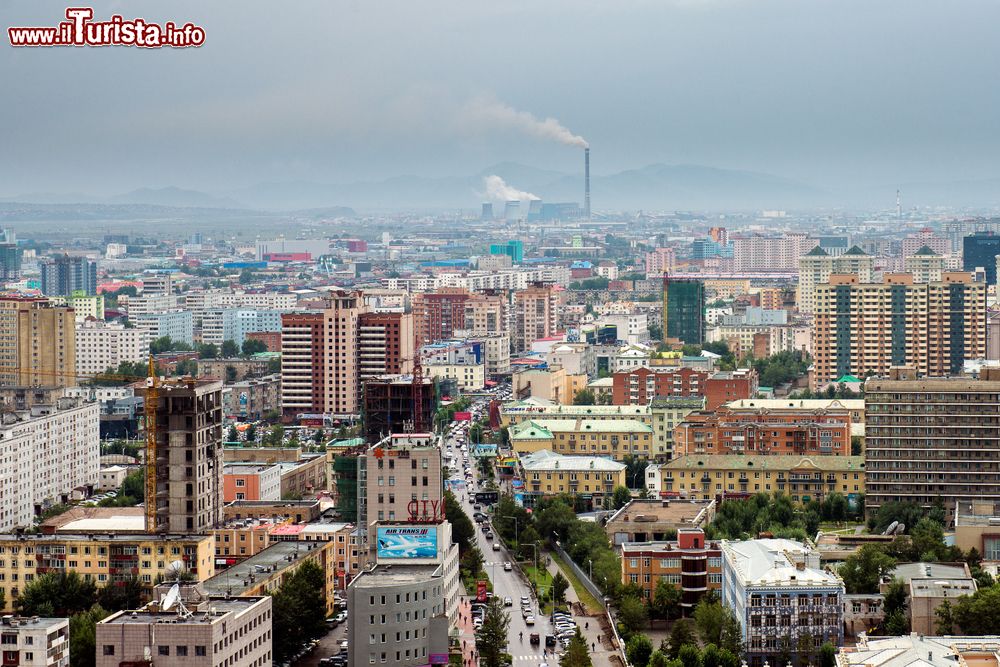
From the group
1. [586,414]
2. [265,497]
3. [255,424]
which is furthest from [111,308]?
[265,497]

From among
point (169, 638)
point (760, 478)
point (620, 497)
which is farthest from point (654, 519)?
point (169, 638)

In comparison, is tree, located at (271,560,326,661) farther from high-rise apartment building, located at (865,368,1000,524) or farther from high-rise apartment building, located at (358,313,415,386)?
high-rise apartment building, located at (358,313,415,386)

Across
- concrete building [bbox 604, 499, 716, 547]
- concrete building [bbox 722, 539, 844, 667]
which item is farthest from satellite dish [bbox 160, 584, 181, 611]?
concrete building [bbox 604, 499, 716, 547]

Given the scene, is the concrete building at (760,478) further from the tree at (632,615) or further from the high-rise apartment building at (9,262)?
the high-rise apartment building at (9,262)

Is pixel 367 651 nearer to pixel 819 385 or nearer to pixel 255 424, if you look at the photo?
pixel 255 424

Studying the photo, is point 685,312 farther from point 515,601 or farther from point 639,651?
point 639,651
